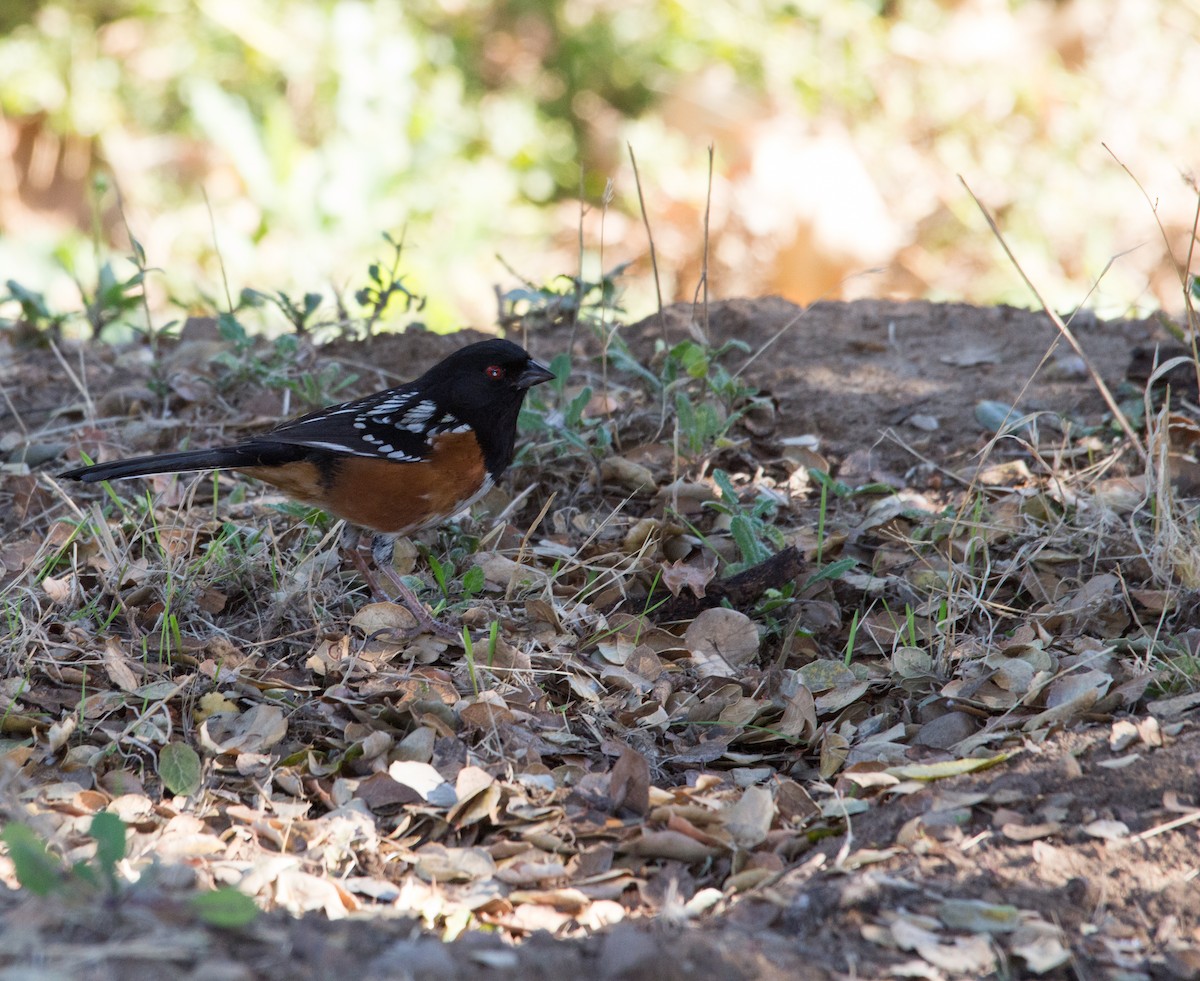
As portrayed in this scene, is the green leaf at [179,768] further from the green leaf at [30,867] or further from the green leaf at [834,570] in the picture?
the green leaf at [834,570]

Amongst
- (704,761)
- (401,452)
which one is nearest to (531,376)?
(401,452)

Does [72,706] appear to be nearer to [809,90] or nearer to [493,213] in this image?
[493,213]

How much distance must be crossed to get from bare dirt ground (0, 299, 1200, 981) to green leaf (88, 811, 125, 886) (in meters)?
0.06

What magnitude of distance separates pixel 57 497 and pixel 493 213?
3.64m

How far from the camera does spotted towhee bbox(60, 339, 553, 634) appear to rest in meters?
2.79

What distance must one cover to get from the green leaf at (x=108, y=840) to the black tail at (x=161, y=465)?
1.19 meters

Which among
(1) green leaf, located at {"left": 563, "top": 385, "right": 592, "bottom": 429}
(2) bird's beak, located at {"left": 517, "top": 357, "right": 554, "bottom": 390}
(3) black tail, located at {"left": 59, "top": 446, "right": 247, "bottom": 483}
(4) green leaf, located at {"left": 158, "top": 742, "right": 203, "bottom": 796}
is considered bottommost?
(4) green leaf, located at {"left": 158, "top": 742, "right": 203, "bottom": 796}

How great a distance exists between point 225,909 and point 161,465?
55.9 inches

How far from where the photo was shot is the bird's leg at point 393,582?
2605 millimetres

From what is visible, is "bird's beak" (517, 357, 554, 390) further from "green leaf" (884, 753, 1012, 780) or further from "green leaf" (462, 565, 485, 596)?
"green leaf" (884, 753, 1012, 780)

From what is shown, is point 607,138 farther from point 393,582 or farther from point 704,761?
point 704,761

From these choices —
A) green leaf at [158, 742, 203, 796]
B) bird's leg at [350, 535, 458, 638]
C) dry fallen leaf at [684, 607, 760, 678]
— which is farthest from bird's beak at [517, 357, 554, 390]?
green leaf at [158, 742, 203, 796]

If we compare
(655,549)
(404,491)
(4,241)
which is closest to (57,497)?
(404,491)

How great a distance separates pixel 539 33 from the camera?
693cm
